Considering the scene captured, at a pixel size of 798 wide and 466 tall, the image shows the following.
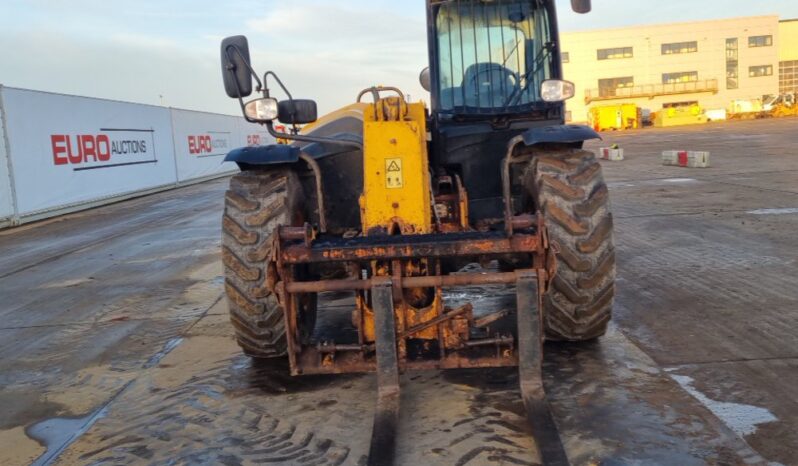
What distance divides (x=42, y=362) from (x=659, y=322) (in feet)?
16.5

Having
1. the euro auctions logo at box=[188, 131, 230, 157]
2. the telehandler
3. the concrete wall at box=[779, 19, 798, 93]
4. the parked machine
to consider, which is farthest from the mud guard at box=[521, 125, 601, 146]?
the concrete wall at box=[779, 19, 798, 93]

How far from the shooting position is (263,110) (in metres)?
4.61

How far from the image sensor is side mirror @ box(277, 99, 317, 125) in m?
5.10

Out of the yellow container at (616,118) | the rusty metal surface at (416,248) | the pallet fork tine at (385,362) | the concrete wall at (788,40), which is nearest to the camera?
the pallet fork tine at (385,362)

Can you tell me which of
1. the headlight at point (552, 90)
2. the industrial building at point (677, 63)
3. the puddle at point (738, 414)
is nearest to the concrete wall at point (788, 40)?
the industrial building at point (677, 63)

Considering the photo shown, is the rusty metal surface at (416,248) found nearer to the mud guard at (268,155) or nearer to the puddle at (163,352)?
the mud guard at (268,155)

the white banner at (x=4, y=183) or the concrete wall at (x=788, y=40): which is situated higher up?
the concrete wall at (x=788, y=40)

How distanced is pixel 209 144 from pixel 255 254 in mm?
28467

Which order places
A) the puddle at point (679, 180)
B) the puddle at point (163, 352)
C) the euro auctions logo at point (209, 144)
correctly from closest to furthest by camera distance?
the puddle at point (163, 352), the puddle at point (679, 180), the euro auctions logo at point (209, 144)

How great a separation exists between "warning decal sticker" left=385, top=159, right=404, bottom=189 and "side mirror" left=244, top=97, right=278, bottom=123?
91 centimetres

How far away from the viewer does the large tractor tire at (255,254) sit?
460cm

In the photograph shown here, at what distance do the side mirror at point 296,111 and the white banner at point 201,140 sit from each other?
22.1 m

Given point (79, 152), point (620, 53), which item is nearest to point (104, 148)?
point (79, 152)

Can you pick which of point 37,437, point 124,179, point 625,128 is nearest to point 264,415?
point 37,437
